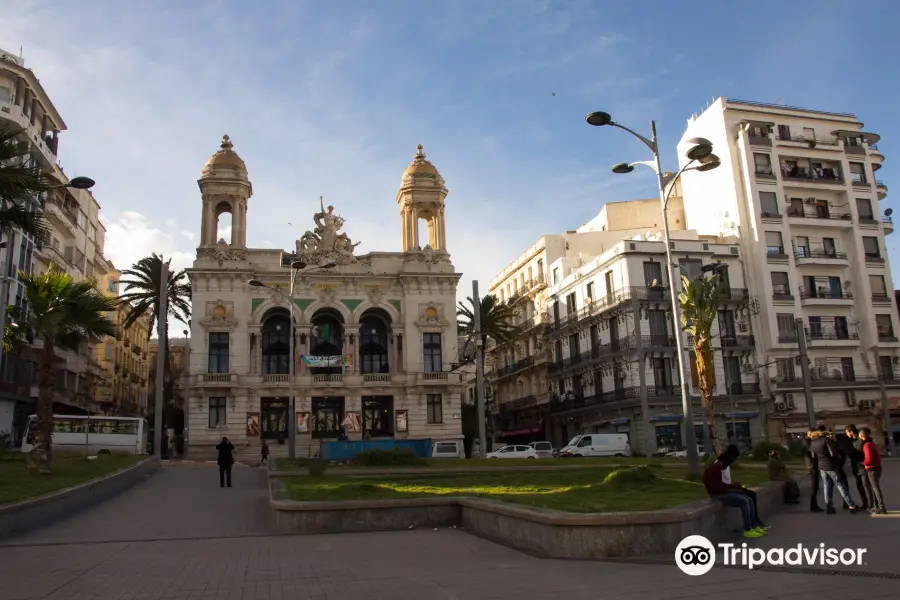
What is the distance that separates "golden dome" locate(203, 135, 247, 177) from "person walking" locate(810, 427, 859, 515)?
49.8 metres

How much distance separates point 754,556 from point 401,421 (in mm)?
44720

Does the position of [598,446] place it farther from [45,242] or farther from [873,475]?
[45,242]

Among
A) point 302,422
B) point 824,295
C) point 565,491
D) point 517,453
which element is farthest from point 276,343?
point 565,491

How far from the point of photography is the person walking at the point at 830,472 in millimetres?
13031

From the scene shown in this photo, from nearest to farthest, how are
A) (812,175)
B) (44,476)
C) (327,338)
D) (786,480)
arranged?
(786,480)
(44,476)
(327,338)
(812,175)

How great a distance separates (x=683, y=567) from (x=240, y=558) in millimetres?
5871

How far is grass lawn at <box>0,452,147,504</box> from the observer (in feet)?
51.3

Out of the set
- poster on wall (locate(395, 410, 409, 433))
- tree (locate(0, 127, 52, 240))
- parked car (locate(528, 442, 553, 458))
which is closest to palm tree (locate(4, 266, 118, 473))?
tree (locate(0, 127, 52, 240))

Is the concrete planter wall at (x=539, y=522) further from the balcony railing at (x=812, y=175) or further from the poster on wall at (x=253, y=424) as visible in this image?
the balcony railing at (x=812, y=175)

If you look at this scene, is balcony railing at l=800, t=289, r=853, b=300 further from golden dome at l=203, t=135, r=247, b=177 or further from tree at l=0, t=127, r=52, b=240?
tree at l=0, t=127, r=52, b=240

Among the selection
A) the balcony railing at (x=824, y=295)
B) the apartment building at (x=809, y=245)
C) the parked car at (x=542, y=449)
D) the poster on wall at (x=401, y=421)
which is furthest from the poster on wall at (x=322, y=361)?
the balcony railing at (x=824, y=295)

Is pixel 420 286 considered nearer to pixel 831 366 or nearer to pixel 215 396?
pixel 215 396

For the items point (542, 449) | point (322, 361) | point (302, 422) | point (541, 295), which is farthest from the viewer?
point (541, 295)

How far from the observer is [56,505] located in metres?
15.6
